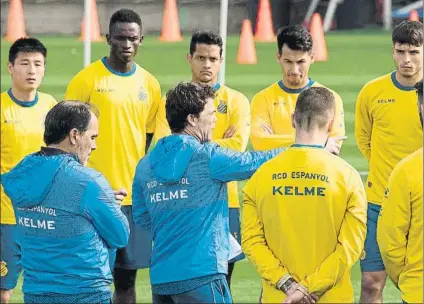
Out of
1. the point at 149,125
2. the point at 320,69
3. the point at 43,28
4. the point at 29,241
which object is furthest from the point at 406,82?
the point at 43,28

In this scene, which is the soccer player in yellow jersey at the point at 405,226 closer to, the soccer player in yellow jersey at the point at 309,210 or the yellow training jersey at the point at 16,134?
the soccer player in yellow jersey at the point at 309,210

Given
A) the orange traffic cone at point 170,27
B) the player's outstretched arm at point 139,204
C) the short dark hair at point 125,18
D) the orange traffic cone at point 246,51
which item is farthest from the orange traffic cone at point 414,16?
the player's outstretched arm at point 139,204

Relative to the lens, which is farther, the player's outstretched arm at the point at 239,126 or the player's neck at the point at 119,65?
the player's neck at the point at 119,65

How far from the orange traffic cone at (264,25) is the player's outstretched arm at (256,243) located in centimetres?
1414

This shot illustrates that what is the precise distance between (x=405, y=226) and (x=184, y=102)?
142 centimetres

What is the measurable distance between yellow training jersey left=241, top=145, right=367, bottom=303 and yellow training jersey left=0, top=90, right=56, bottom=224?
2.91 metres

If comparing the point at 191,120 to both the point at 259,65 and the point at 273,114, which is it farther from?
the point at 259,65

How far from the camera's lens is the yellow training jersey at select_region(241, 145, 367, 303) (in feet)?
19.3

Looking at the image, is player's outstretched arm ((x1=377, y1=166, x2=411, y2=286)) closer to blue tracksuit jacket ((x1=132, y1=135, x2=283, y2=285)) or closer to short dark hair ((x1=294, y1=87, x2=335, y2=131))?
short dark hair ((x1=294, y1=87, x2=335, y2=131))

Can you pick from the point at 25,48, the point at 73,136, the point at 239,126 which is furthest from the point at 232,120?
the point at 73,136

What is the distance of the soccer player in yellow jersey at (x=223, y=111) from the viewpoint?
26.7ft

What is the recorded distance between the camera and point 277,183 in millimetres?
5898

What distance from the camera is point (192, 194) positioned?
20.6 feet

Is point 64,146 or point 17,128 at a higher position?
point 64,146
